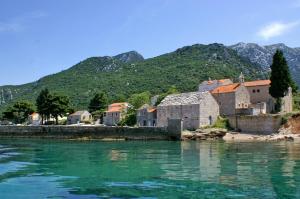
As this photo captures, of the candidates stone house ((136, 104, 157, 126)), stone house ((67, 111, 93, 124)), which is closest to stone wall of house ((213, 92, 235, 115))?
stone house ((136, 104, 157, 126))

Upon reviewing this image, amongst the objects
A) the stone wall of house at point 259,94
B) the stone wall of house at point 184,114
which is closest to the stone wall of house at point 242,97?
the stone wall of house at point 259,94

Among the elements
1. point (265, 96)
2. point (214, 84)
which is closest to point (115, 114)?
point (214, 84)

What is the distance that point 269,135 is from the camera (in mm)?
64062

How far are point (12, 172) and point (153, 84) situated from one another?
5227 inches

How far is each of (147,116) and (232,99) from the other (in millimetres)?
15798

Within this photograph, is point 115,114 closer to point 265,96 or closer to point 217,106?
point 217,106

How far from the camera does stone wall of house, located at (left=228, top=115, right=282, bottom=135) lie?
65875mm

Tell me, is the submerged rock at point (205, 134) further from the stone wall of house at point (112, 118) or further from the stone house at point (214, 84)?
the stone wall of house at point (112, 118)

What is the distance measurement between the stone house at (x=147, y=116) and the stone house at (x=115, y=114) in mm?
12114

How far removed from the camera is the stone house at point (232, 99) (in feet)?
240

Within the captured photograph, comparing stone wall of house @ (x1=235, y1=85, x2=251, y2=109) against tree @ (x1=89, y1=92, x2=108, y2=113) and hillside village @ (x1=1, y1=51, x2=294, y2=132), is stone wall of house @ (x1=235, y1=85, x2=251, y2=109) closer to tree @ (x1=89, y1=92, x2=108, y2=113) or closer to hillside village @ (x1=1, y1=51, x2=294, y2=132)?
hillside village @ (x1=1, y1=51, x2=294, y2=132)

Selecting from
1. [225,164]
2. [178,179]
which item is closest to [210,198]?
[178,179]

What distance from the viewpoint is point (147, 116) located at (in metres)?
79.6

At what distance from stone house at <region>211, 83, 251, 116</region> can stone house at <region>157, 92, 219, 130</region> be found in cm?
354
